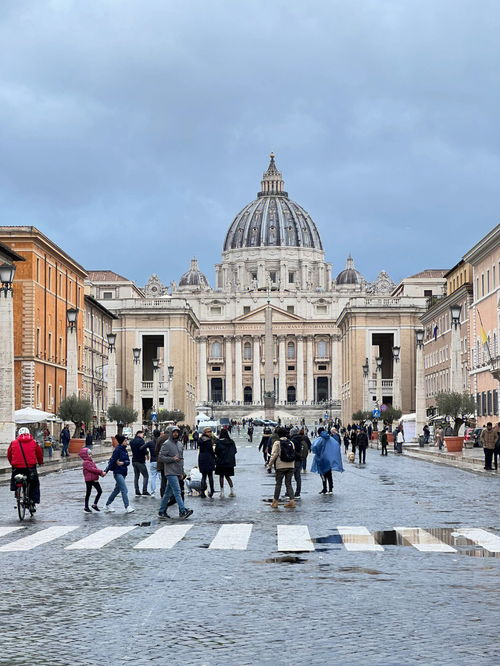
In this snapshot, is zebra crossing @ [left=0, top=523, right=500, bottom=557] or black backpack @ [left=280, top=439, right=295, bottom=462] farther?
black backpack @ [left=280, top=439, right=295, bottom=462]

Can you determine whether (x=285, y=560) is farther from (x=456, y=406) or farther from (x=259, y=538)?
(x=456, y=406)

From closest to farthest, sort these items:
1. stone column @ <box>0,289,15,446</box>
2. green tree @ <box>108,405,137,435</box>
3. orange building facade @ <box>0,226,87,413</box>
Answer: stone column @ <box>0,289,15,446</box>
orange building facade @ <box>0,226,87,413</box>
green tree @ <box>108,405,137,435</box>

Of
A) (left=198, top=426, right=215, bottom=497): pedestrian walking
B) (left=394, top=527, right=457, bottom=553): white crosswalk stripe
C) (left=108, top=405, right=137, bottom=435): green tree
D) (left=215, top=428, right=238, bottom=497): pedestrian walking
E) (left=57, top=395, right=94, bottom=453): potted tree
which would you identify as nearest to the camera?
(left=394, top=527, right=457, bottom=553): white crosswalk stripe

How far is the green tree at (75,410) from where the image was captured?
62844 millimetres

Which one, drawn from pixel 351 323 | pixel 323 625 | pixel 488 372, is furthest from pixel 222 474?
pixel 351 323

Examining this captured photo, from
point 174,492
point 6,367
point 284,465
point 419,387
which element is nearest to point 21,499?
point 174,492

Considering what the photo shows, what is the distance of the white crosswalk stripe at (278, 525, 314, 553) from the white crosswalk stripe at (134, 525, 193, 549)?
4.74 feet

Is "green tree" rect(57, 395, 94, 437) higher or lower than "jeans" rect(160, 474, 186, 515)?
higher

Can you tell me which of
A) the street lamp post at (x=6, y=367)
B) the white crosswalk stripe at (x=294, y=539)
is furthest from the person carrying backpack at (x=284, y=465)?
the street lamp post at (x=6, y=367)

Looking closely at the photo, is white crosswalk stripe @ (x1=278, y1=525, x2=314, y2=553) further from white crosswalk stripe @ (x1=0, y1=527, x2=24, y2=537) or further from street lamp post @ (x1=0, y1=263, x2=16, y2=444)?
street lamp post @ (x1=0, y1=263, x2=16, y2=444)

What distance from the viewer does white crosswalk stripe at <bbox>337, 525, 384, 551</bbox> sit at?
16.3m

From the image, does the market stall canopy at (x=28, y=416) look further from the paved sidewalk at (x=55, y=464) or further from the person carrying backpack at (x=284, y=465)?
the person carrying backpack at (x=284, y=465)

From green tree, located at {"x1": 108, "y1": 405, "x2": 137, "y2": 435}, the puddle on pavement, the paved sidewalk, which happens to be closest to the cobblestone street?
the puddle on pavement

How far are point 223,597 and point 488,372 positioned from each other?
60.7 metres
